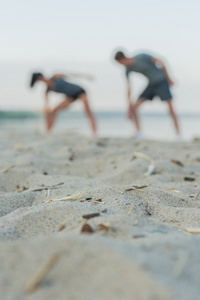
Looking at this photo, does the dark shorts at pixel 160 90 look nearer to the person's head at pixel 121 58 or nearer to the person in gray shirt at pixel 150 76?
the person in gray shirt at pixel 150 76

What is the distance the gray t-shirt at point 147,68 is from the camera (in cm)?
536

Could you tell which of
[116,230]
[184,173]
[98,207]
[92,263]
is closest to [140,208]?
[98,207]

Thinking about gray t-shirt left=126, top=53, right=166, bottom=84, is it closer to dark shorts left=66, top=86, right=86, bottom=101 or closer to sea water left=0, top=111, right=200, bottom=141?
sea water left=0, top=111, right=200, bottom=141

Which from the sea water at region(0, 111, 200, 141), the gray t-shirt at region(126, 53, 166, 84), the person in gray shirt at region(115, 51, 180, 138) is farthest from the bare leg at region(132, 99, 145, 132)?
the gray t-shirt at region(126, 53, 166, 84)

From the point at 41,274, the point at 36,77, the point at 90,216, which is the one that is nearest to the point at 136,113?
the point at 36,77

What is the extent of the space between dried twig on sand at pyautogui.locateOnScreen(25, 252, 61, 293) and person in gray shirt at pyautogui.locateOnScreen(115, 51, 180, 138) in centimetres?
449

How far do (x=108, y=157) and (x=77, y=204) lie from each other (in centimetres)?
183

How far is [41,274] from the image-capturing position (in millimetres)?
822

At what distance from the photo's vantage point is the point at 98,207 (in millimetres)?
1403

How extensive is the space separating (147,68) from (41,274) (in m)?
4.90

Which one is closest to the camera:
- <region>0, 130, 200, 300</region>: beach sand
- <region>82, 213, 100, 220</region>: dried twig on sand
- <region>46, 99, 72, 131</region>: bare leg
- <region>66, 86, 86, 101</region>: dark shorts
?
<region>0, 130, 200, 300</region>: beach sand

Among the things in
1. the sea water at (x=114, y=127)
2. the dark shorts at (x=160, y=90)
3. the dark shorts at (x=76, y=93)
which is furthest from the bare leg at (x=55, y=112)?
the dark shorts at (x=160, y=90)

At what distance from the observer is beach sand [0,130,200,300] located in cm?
78

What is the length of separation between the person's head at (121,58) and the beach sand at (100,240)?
11.0ft
